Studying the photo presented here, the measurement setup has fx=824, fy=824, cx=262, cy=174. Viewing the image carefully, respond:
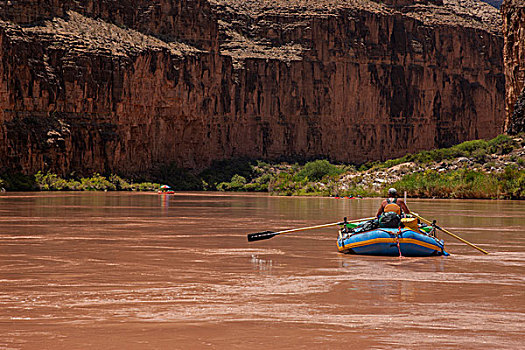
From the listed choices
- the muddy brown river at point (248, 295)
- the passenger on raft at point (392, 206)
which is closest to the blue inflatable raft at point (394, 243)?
the muddy brown river at point (248, 295)

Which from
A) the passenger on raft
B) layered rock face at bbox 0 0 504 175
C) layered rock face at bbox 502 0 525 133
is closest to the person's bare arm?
the passenger on raft

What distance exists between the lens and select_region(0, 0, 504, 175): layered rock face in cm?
9281

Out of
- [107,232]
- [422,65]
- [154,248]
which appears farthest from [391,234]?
[422,65]

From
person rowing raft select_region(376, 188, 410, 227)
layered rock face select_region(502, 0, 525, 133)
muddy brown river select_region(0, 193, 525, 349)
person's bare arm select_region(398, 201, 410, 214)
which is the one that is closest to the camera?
muddy brown river select_region(0, 193, 525, 349)

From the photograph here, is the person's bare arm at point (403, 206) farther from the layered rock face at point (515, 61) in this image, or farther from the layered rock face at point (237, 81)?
the layered rock face at point (237, 81)

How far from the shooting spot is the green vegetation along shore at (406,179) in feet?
196

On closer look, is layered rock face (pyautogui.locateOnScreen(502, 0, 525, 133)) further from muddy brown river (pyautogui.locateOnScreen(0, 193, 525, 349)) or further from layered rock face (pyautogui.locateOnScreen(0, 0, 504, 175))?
layered rock face (pyautogui.locateOnScreen(0, 0, 504, 175))

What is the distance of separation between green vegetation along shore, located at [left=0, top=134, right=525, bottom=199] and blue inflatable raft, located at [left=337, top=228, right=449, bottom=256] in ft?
132

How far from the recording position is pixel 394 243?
18.9 metres

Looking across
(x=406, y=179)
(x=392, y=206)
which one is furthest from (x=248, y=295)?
(x=406, y=179)

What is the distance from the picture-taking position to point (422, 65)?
411 ft

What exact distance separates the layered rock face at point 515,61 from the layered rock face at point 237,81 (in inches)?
1823

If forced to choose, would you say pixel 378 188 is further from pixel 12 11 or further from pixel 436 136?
pixel 436 136

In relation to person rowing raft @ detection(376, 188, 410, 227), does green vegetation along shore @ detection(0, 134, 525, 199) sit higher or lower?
higher
